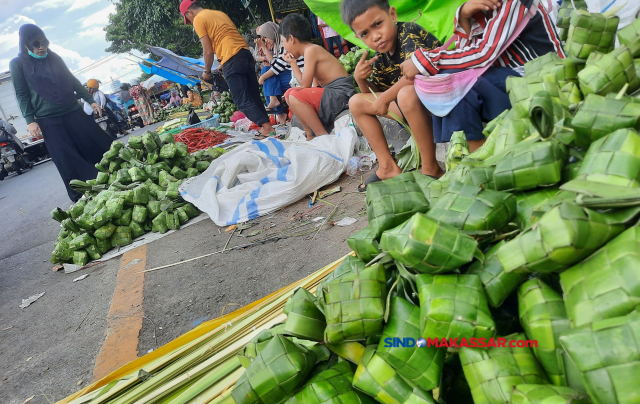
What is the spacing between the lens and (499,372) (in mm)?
717

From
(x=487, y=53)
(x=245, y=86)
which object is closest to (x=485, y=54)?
(x=487, y=53)

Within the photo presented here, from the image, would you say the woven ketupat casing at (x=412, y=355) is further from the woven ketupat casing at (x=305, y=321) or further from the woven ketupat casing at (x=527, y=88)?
the woven ketupat casing at (x=527, y=88)

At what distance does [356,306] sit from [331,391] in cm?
18

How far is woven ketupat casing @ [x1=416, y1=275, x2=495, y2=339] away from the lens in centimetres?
76

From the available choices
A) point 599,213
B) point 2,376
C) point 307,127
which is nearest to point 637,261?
point 599,213

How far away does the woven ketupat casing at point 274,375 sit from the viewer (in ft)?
2.98

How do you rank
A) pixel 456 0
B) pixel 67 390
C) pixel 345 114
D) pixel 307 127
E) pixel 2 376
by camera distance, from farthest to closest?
pixel 307 127, pixel 345 114, pixel 456 0, pixel 2 376, pixel 67 390

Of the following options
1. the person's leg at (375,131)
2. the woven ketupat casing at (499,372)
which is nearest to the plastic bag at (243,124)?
the person's leg at (375,131)

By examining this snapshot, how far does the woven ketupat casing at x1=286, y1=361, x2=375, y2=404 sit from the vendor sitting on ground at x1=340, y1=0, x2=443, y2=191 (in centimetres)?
216

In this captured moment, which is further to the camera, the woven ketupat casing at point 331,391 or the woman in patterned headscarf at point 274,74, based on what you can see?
the woman in patterned headscarf at point 274,74

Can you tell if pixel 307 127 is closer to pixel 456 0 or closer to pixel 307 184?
pixel 307 184

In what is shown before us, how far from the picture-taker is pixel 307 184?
3848mm

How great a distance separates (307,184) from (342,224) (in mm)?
933

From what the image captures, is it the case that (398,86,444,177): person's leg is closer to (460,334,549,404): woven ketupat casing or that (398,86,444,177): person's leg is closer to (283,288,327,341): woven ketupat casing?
(283,288,327,341): woven ketupat casing
